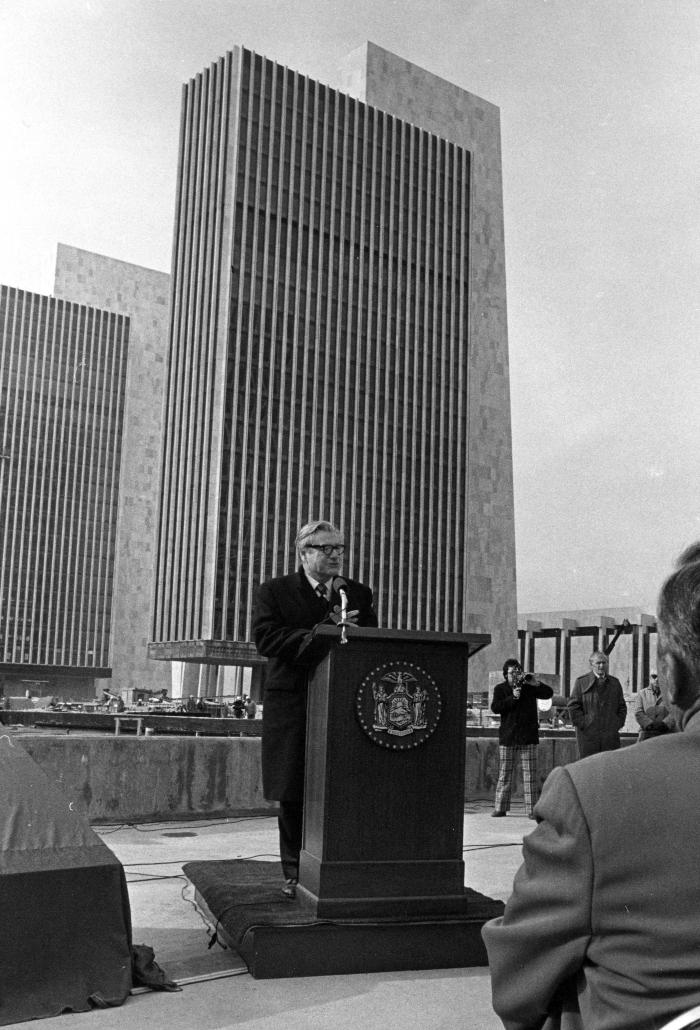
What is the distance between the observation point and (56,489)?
93.8m

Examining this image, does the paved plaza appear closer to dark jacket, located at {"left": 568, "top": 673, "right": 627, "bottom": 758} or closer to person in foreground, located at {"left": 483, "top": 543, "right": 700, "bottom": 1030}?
person in foreground, located at {"left": 483, "top": 543, "right": 700, "bottom": 1030}

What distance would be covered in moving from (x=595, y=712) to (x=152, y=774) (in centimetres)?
435

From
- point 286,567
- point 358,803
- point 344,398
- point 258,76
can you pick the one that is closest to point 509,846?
point 358,803

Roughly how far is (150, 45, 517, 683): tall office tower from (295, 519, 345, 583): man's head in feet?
203

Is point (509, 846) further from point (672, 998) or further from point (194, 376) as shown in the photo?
point (194, 376)

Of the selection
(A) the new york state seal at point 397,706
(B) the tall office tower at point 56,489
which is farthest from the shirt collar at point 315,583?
(B) the tall office tower at point 56,489

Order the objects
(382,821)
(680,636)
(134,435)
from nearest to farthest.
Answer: (680,636) < (382,821) < (134,435)

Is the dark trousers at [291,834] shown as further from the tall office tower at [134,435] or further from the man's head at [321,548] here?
the tall office tower at [134,435]

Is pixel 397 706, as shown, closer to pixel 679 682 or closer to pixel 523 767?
pixel 679 682

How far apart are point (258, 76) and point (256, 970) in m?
74.8

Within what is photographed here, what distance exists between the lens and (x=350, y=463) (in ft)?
243

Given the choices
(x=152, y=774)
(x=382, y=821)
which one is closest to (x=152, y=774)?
(x=152, y=774)

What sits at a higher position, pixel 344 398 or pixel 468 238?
pixel 468 238

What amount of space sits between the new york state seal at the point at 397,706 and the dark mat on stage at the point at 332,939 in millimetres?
744
